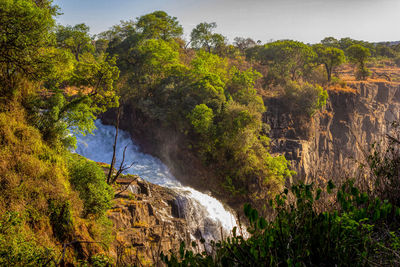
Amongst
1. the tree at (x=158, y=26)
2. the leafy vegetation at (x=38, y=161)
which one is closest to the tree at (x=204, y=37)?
the tree at (x=158, y=26)

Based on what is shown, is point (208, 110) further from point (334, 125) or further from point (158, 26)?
point (334, 125)

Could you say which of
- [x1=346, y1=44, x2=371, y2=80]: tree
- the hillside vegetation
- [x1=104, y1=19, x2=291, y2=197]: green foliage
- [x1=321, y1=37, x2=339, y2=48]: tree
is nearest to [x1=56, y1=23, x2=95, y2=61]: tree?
the hillside vegetation

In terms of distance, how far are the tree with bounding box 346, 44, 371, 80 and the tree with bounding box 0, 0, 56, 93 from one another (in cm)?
4542

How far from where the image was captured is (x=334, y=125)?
35.1m

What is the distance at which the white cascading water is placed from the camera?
15453 mm

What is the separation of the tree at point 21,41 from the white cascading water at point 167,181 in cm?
473

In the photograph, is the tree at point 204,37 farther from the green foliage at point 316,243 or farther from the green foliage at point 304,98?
the green foliage at point 316,243

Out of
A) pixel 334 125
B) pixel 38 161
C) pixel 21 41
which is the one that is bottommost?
pixel 334 125

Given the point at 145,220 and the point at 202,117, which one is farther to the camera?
the point at 202,117

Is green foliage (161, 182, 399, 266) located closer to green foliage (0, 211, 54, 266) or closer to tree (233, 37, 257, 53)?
green foliage (0, 211, 54, 266)

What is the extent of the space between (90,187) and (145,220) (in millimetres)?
3995

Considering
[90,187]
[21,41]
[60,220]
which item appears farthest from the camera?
[21,41]

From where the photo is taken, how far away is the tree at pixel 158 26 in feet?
104

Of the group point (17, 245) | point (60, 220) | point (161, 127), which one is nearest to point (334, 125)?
point (161, 127)
